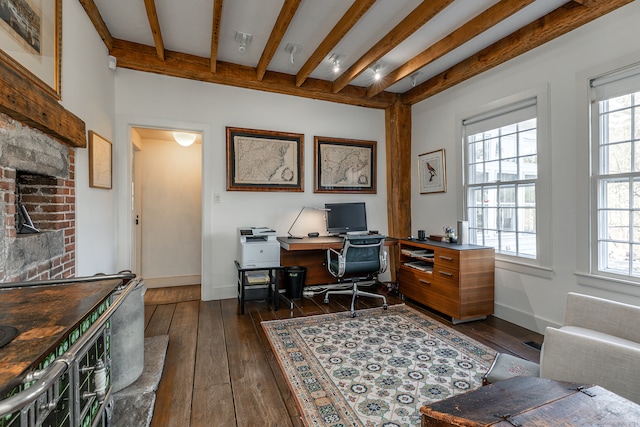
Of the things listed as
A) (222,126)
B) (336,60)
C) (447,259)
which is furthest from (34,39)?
(447,259)

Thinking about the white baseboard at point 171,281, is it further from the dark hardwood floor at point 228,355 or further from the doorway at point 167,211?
the dark hardwood floor at point 228,355

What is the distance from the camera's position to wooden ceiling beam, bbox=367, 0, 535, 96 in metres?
2.42

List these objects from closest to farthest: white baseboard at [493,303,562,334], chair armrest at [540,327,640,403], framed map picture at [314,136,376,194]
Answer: chair armrest at [540,327,640,403], white baseboard at [493,303,562,334], framed map picture at [314,136,376,194]

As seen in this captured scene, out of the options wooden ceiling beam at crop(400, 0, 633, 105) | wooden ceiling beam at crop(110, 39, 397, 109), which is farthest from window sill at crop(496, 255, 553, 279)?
wooden ceiling beam at crop(110, 39, 397, 109)

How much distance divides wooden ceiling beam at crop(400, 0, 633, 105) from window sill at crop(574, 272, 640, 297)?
2047mm

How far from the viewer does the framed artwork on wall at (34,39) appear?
1482 millimetres

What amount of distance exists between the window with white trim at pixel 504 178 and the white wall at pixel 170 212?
377 cm

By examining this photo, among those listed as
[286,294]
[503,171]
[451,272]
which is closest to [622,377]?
[451,272]

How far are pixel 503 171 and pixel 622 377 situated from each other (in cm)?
238

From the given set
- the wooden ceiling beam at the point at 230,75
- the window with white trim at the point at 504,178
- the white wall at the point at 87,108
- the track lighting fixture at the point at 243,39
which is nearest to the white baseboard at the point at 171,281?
the white wall at the point at 87,108

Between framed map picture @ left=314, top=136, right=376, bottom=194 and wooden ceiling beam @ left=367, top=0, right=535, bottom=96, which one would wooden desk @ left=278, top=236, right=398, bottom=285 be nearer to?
framed map picture @ left=314, top=136, right=376, bottom=194

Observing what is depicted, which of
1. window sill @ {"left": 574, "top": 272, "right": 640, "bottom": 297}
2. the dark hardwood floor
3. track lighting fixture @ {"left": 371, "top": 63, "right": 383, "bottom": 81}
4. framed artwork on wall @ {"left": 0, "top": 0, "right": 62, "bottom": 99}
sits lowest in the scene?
the dark hardwood floor

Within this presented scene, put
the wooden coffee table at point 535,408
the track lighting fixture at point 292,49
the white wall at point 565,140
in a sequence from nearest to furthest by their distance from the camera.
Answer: the wooden coffee table at point 535,408 → the white wall at point 565,140 → the track lighting fixture at point 292,49

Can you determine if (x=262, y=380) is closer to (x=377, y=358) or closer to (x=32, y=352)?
(x=377, y=358)
